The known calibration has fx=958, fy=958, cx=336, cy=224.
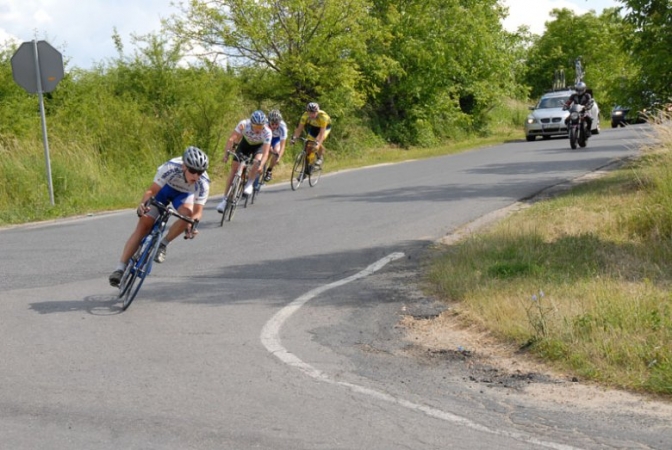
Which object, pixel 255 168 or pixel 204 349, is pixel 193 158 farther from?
pixel 255 168

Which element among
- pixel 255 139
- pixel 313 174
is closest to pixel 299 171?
pixel 313 174

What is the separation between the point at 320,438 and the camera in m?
5.25

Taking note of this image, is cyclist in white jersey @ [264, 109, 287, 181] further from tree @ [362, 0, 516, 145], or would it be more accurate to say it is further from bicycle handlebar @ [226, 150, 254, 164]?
tree @ [362, 0, 516, 145]

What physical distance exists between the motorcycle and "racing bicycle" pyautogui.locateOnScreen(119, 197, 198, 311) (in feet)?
61.6

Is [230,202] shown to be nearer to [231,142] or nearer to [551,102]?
[231,142]

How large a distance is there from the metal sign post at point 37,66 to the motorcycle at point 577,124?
1429cm

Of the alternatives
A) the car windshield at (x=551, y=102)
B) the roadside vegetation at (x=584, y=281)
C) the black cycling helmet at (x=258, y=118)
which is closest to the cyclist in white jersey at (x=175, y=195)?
the roadside vegetation at (x=584, y=281)

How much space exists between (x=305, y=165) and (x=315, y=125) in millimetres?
891

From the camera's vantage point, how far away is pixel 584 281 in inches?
344

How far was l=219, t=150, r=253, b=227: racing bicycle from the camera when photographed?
598 inches

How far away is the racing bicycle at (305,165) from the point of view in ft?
67.3

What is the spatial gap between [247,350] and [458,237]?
5.98m

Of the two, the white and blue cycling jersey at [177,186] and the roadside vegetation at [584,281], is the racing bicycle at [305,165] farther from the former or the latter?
the white and blue cycling jersey at [177,186]

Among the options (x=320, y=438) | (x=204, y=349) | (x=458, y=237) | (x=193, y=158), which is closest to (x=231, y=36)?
(x=458, y=237)
